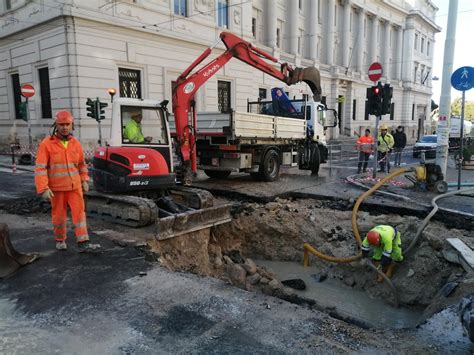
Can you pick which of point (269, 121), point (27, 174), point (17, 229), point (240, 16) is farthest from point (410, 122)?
point (17, 229)

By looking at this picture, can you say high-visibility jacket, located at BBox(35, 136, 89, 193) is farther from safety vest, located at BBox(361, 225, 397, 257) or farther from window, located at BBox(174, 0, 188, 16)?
window, located at BBox(174, 0, 188, 16)

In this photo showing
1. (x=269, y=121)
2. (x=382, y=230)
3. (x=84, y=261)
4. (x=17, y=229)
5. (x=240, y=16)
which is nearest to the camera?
(x=84, y=261)

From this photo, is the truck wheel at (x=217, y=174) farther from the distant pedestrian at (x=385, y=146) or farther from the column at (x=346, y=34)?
the column at (x=346, y=34)

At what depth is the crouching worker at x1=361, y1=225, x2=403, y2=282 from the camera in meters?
5.90

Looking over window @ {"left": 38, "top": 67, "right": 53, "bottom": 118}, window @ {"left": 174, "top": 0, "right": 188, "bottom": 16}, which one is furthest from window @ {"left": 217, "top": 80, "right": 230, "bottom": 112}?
window @ {"left": 38, "top": 67, "right": 53, "bottom": 118}

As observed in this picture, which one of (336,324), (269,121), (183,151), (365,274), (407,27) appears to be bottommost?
(365,274)

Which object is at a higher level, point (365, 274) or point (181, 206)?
point (181, 206)

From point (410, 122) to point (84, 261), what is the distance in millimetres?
53155

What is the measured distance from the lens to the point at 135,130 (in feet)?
22.4

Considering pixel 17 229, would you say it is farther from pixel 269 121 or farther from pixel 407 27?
pixel 407 27

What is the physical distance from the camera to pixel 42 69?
18203 millimetres

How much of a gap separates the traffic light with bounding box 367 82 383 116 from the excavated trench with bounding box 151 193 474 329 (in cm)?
412

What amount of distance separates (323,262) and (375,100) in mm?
6407

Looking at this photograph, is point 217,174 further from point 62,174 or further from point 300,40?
point 300,40
